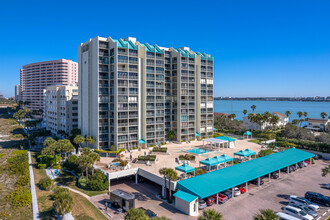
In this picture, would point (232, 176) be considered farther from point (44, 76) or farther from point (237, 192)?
point (44, 76)

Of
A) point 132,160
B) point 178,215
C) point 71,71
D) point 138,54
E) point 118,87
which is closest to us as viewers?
point 178,215

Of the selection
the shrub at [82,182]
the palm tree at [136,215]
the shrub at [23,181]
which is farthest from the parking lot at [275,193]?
the shrub at [23,181]

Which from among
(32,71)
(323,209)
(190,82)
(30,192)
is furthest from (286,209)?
(32,71)

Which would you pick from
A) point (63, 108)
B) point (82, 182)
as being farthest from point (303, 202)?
point (63, 108)

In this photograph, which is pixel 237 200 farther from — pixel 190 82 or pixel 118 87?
pixel 190 82

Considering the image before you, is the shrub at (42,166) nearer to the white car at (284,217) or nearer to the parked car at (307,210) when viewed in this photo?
the white car at (284,217)
